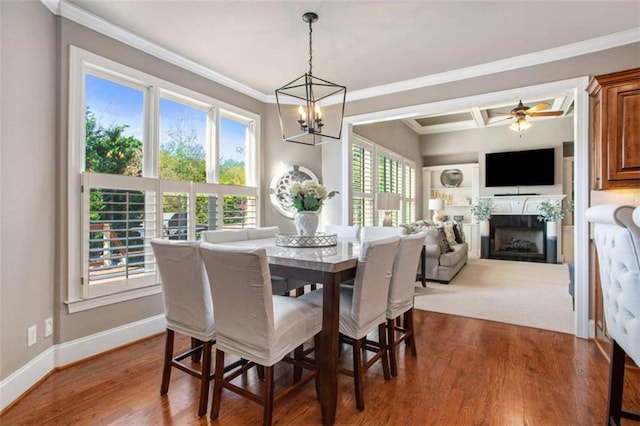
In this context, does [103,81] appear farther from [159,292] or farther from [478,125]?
[478,125]

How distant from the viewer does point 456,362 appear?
255cm

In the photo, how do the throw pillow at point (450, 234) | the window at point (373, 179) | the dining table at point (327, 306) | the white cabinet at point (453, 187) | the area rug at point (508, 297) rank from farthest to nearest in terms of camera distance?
the white cabinet at point (453, 187) → the throw pillow at point (450, 234) → the window at point (373, 179) → the area rug at point (508, 297) → the dining table at point (327, 306)

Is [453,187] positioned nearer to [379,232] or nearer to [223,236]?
[379,232]

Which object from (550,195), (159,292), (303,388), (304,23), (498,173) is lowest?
(303,388)

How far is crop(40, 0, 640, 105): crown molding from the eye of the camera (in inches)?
101

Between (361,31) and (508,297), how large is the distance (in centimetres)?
368

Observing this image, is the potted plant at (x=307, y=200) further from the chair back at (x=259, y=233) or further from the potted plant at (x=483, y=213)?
the potted plant at (x=483, y=213)

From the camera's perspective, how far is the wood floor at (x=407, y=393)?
6.16 ft

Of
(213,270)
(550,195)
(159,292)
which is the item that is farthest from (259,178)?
(550,195)

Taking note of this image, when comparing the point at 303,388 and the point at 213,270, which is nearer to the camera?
the point at 213,270

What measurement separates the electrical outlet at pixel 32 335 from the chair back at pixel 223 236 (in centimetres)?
123

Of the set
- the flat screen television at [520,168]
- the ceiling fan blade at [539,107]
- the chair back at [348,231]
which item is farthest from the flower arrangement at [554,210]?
the chair back at [348,231]

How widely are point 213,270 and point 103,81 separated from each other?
2.18m

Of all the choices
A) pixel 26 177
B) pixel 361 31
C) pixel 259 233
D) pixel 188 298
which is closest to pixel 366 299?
pixel 188 298
